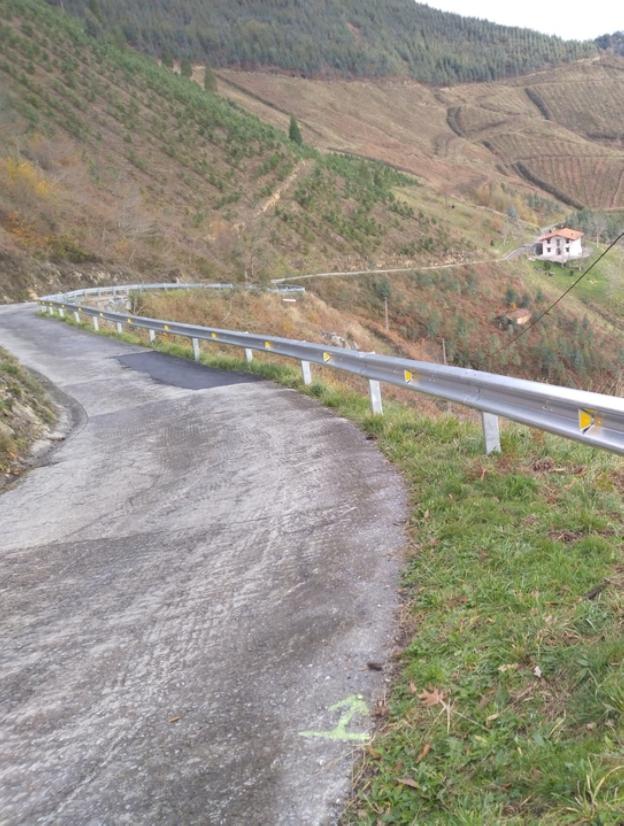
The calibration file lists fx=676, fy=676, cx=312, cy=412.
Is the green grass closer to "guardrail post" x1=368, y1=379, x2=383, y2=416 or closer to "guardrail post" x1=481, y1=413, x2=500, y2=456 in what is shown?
"guardrail post" x1=368, y1=379, x2=383, y2=416

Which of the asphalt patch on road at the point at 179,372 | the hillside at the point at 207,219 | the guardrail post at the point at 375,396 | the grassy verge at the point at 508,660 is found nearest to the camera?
the grassy verge at the point at 508,660

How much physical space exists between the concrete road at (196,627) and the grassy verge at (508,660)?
0.20 m

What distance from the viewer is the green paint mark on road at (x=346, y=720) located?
2.71 meters

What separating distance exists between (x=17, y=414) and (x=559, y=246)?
117 meters

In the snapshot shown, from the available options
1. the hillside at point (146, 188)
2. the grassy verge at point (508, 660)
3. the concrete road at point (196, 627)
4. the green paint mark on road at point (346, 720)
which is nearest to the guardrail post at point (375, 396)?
the concrete road at point (196, 627)

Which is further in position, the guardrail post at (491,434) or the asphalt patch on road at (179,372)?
the asphalt patch on road at (179,372)

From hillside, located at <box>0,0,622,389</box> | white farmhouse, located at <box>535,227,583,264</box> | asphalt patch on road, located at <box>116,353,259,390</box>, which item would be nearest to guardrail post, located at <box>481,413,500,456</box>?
asphalt patch on road, located at <box>116,353,259,390</box>

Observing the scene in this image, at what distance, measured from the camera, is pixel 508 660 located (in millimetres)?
3004

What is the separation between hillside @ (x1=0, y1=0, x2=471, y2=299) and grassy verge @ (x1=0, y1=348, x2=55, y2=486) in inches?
1222

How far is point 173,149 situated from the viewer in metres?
78.2

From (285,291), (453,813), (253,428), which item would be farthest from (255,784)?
(285,291)

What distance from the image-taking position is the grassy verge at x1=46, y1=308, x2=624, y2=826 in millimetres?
2277

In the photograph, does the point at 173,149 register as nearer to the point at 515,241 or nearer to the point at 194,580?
the point at 515,241

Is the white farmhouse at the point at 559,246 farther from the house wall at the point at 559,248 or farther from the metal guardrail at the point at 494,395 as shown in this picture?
the metal guardrail at the point at 494,395
